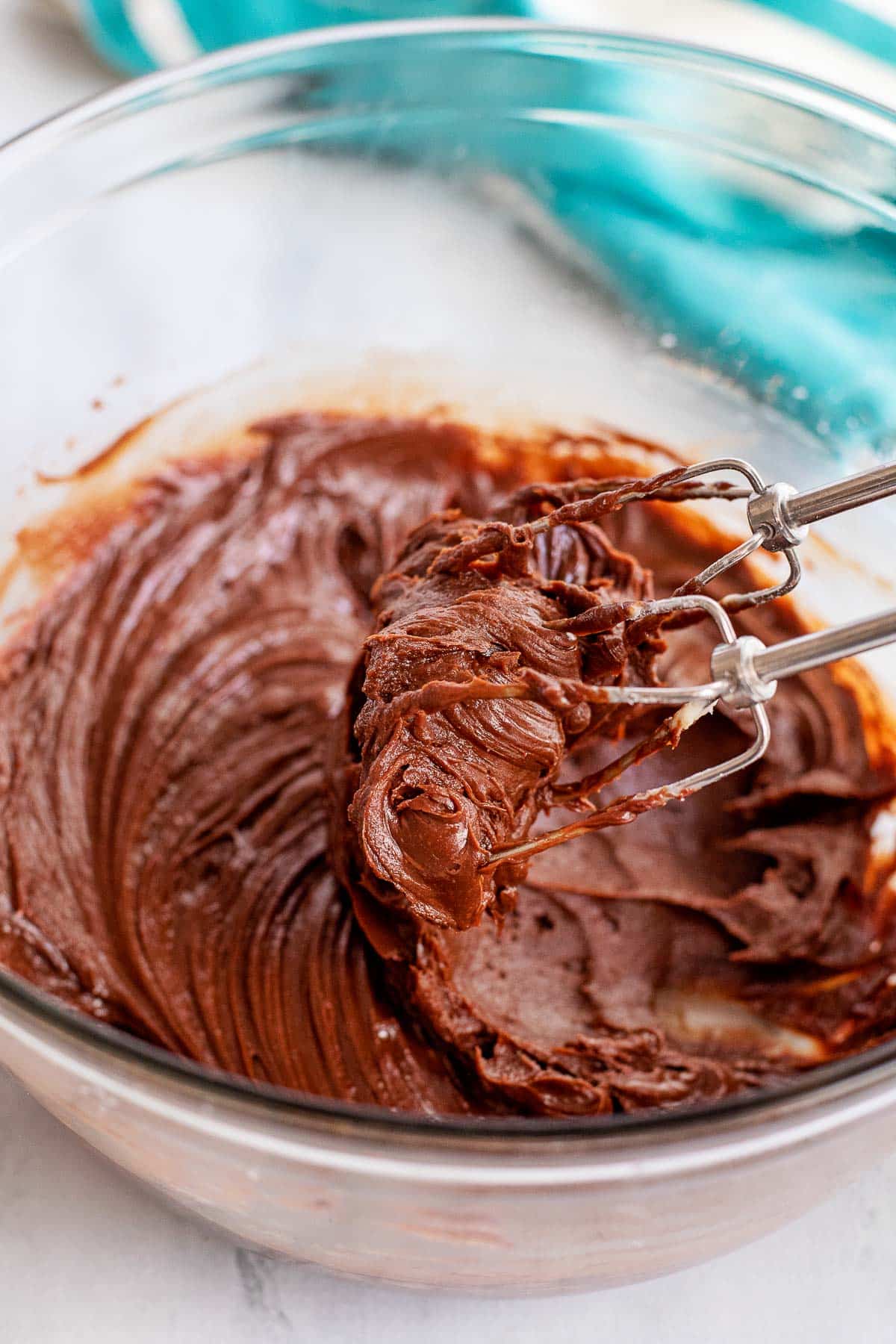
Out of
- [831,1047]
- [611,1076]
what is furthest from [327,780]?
[831,1047]

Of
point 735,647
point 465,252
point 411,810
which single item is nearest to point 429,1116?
point 411,810

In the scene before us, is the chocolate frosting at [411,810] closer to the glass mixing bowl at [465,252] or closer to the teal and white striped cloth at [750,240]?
the glass mixing bowl at [465,252]

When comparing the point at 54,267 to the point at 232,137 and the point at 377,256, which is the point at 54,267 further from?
the point at 377,256

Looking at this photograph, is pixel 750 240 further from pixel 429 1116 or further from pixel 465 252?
pixel 429 1116

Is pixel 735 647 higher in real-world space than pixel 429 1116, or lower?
higher

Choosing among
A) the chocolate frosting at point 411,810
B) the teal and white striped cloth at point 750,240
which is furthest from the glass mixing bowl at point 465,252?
the chocolate frosting at point 411,810

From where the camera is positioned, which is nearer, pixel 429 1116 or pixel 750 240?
pixel 429 1116
